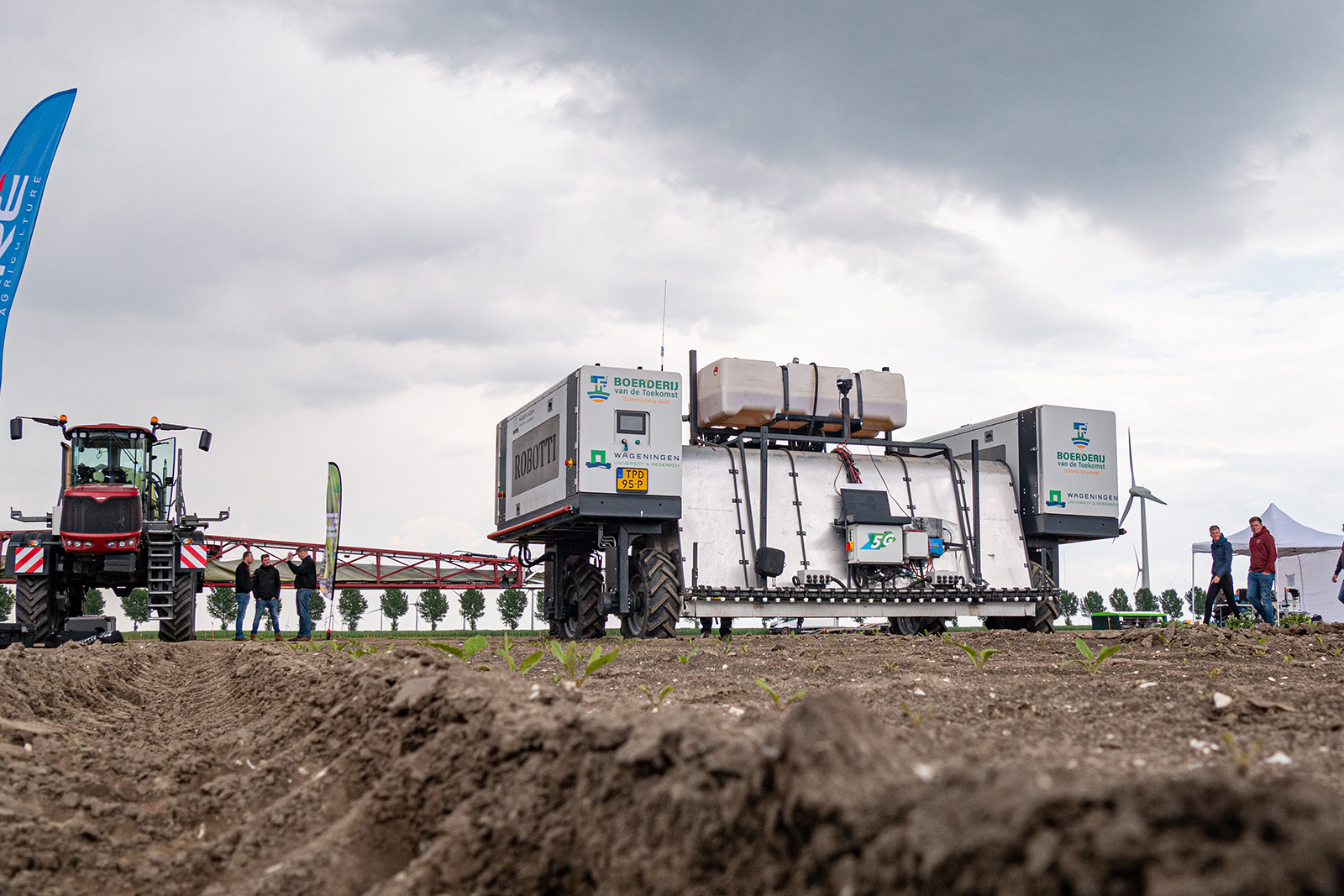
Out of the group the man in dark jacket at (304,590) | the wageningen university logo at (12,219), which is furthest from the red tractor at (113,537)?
the wageningen university logo at (12,219)

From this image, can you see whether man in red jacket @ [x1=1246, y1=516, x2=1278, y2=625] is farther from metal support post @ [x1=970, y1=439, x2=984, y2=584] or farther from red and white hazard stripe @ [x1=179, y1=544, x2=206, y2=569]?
red and white hazard stripe @ [x1=179, y1=544, x2=206, y2=569]

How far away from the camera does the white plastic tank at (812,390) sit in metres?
13.3

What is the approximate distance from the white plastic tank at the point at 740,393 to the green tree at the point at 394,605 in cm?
2082

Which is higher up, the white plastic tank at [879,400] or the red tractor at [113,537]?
the white plastic tank at [879,400]

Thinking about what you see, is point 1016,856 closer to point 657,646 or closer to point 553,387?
point 657,646

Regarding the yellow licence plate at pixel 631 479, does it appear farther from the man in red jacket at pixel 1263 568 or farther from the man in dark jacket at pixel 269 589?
the man in red jacket at pixel 1263 568

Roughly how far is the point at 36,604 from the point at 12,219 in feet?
17.9

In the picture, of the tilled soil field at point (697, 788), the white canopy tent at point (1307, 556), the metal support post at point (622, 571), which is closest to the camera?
the tilled soil field at point (697, 788)

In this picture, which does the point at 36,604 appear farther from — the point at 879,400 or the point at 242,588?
A: the point at 879,400

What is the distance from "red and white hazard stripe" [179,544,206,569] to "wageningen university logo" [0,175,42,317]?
208 inches

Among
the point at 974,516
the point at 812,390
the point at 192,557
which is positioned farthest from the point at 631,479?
the point at 192,557

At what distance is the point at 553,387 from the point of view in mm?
12758

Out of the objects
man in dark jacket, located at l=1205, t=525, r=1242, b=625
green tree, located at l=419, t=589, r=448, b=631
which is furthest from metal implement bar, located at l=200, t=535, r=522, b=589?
man in dark jacket, located at l=1205, t=525, r=1242, b=625

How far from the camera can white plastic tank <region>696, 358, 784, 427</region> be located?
12.9m
